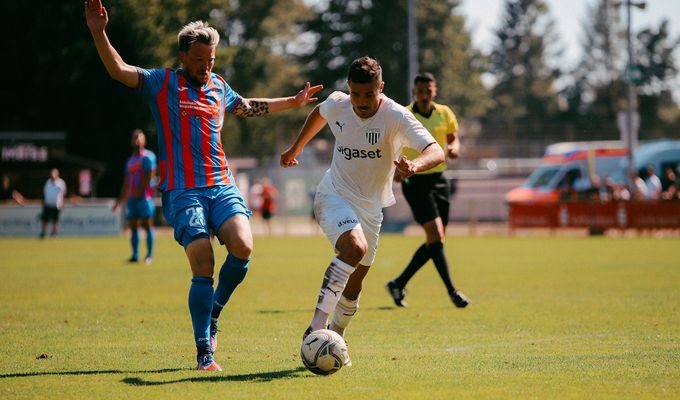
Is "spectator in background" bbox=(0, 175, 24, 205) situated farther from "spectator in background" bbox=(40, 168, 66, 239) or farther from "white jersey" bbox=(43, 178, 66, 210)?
"white jersey" bbox=(43, 178, 66, 210)

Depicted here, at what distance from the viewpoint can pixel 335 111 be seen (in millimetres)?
7930

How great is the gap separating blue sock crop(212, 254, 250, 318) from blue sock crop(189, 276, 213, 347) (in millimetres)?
411

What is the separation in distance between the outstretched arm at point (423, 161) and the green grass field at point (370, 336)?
1.35 m

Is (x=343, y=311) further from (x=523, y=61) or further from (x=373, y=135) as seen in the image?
(x=523, y=61)

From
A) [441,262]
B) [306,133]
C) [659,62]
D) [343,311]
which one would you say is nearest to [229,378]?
[343,311]

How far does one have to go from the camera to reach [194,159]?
7723 millimetres

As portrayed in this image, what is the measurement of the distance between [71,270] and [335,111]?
481 inches

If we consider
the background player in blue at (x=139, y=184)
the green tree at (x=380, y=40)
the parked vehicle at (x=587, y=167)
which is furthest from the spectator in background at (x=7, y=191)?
the green tree at (x=380, y=40)

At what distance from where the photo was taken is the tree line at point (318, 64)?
49250 millimetres

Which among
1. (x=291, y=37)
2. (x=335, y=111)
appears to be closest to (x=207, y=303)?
(x=335, y=111)

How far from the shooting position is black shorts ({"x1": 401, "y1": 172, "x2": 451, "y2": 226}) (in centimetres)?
1205

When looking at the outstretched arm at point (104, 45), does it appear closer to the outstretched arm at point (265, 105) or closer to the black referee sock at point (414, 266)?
the outstretched arm at point (265, 105)

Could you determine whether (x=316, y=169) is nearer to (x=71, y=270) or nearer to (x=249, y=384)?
(x=71, y=270)

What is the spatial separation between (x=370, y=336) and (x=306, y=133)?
212cm
